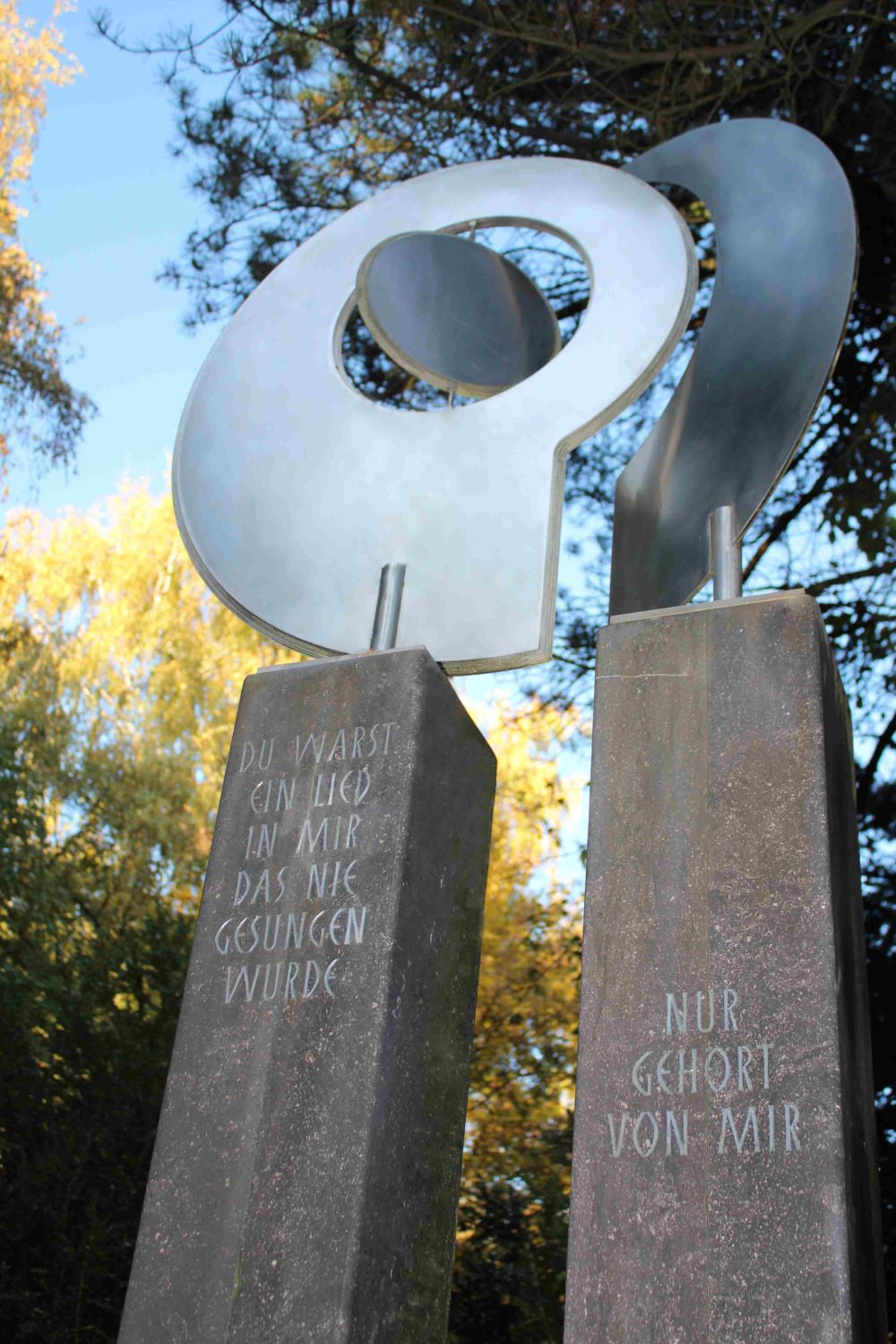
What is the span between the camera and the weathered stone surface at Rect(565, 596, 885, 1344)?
2.27m

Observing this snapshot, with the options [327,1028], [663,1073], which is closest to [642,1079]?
[663,1073]

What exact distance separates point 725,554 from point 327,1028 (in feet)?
5.01

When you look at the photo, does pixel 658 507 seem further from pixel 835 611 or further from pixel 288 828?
pixel 835 611

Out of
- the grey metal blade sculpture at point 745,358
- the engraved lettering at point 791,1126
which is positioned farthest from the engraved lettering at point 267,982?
the grey metal blade sculpture at point 745,358

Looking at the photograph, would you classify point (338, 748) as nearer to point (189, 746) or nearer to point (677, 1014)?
point (677, 1014)

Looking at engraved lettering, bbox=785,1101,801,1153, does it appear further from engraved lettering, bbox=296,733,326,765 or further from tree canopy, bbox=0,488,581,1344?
tree canopy, bbox=0,488,581,1344

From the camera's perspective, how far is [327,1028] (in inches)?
110

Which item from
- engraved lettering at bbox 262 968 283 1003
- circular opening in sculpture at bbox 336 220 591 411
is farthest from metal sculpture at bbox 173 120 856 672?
engraved lettering at bbox 262 968 283 1003

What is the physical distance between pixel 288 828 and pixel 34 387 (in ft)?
26.9

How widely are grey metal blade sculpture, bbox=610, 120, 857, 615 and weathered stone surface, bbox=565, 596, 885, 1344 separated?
0.81 metres

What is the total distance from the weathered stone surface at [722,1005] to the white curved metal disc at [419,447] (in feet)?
2.13

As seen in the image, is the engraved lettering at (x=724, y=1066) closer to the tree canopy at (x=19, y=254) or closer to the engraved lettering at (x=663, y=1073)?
the engraved lettering at (x=663, y=1073)

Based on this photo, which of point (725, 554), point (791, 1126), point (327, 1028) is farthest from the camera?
point (725, 554)

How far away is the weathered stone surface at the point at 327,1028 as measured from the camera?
8.54 ft
